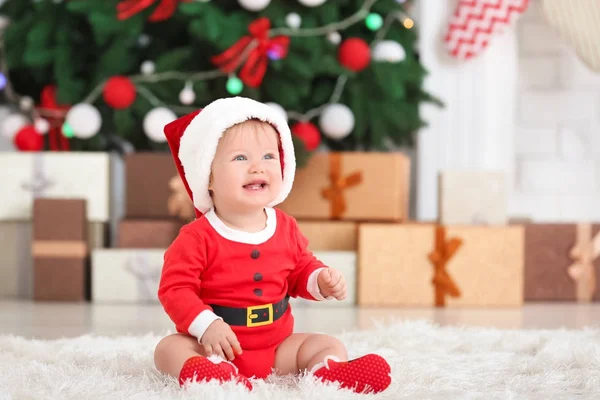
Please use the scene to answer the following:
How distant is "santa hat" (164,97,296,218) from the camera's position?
1.08 m

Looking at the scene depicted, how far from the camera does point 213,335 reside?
1.01m

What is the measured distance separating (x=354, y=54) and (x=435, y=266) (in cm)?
63

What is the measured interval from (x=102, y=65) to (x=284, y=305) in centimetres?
142

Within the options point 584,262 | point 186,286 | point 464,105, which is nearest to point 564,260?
point 584,262

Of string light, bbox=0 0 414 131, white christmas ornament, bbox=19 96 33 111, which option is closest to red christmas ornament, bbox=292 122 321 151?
string light, bbox=0 0 414 131

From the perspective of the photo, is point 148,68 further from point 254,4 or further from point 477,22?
point 477,22

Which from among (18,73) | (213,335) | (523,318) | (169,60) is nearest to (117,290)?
(169,60)

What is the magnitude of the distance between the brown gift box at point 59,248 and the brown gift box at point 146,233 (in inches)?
4.3

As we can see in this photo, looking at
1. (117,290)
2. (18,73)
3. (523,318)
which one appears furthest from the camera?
(18,73)

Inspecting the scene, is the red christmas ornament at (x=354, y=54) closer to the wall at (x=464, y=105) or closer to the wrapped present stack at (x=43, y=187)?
the wall at (x=464, y=105)

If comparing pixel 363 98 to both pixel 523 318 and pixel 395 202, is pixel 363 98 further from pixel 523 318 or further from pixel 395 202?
pixel 523 318

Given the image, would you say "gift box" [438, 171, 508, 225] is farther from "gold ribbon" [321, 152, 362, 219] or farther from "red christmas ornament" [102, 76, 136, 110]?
"red christmas ornament" [102, 76, 136, 110]

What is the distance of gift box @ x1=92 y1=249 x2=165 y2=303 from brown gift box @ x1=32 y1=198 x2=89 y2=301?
0.06 meters

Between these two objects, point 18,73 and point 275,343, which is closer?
point 275,343
